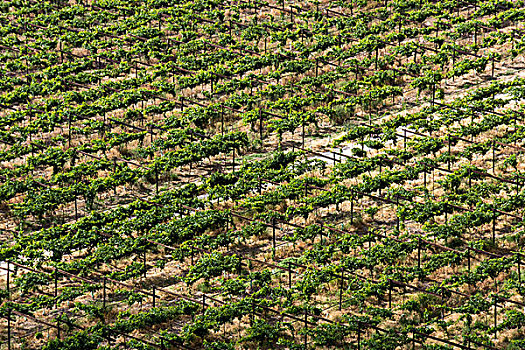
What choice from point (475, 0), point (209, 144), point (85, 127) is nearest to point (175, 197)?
point (209, 144)

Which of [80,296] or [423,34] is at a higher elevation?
[423,34]

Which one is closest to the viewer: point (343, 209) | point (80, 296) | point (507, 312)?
point (507, 312)

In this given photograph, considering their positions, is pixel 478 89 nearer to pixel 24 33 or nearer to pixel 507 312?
pixel 507 312

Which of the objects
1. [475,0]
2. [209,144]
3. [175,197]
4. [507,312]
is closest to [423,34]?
[475,0]

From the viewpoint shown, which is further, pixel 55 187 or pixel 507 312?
pixel 55 187

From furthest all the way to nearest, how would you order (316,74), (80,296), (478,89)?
(316,74) → (478,89) → (80,296)

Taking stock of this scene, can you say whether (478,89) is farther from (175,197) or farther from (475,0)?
(175,197)
